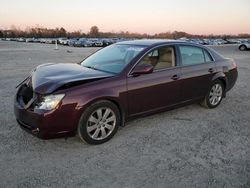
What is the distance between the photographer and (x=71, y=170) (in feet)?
11.7

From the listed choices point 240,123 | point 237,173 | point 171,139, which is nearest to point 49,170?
point 171,139

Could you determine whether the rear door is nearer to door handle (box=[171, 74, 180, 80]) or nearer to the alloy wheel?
door handle (box=[171, 74, 180, 80])

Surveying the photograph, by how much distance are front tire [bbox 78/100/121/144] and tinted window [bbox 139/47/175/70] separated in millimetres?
1057

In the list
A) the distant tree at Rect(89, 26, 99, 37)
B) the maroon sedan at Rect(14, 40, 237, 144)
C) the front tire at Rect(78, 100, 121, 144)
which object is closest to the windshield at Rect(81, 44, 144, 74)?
the maroon sedan at Rect(14, 40, 237, 144)

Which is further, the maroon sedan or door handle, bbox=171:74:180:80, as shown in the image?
door handle, bbox=171:74:180:80

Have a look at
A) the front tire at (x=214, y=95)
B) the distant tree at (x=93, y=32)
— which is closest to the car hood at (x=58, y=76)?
the front tire at (x=214, y=95)

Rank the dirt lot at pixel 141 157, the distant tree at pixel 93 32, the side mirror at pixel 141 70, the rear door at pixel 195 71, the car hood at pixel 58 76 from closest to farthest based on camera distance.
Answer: the dirt lot at pixel 141 157, the car hood at pixel 58 76, the side mirror at pixel 141 70, the rear door at pixel 195 71, the distant tree at pixel 93 32

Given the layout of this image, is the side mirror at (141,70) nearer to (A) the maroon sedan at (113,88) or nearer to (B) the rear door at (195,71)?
(A) the maroon sedan at (113,88)

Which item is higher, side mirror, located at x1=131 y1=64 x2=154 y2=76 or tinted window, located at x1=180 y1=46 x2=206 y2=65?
tinted window, located at x1=180 y1=46 x2=206 y2=65

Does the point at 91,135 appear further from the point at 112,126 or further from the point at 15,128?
the point at 15,128

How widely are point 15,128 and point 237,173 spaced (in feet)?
11.9

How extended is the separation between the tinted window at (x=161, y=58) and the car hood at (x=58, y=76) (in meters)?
0.87

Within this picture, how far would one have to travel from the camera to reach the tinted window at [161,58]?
5.01 meters

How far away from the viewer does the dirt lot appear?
3.36 m
